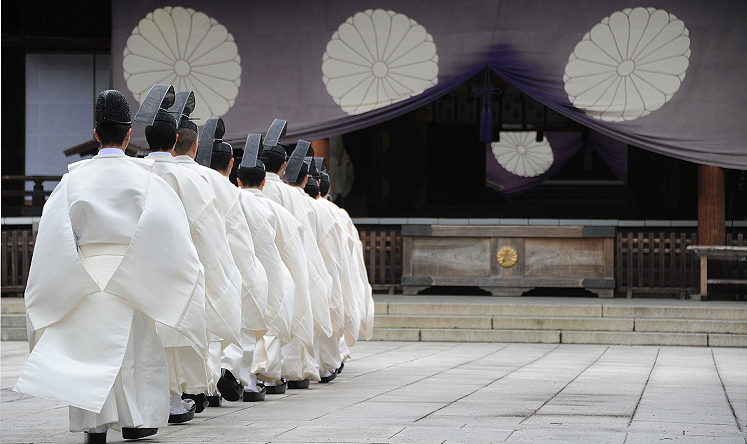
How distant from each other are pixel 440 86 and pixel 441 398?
594 cm

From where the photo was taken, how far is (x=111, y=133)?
4234 millimetres

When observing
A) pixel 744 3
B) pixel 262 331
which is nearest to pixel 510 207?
pixel 744 3

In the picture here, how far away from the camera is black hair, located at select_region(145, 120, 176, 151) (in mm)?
4777

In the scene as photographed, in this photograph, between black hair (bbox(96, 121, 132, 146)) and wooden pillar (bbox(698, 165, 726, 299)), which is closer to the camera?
black hair (bbox(96, 121, 132, 146))

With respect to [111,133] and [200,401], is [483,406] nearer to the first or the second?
[200,401]

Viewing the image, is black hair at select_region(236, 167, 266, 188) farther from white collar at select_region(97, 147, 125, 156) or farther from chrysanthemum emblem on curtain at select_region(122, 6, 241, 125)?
chrysanthemum emblem on curtain at select_region(122, 6, 241, 125)

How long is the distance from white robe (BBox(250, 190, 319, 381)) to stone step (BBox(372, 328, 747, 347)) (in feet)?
12.7

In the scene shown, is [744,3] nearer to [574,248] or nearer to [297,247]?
[574,248]

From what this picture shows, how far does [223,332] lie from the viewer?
15.2 feet

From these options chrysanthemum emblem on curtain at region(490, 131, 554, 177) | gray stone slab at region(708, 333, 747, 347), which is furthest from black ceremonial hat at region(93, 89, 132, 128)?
chrysanthemum emblem on curtain at region(490, 131, 554, 177)

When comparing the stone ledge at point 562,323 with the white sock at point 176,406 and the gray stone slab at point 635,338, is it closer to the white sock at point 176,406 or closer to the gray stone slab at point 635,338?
the gray stone slab at point 635,338

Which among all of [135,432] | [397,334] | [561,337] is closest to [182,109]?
[135,432]

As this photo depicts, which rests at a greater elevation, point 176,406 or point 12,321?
point 176,406

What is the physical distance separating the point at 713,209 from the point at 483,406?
7361mm
